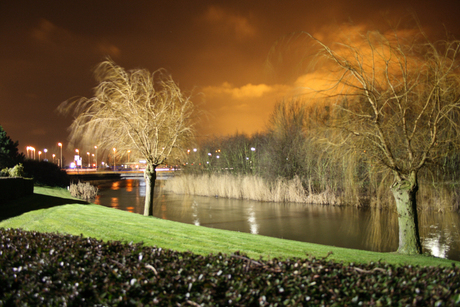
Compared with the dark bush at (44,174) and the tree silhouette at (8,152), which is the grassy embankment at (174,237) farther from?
the dark bush at (44,174)

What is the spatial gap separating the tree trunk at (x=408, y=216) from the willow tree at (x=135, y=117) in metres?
8.42

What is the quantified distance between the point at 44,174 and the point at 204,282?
1294 inches

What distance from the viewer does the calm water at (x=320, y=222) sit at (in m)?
13.2

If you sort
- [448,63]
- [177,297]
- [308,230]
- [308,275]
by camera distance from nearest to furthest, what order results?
1. [177,297]
2. [308,275]
3. [448,63]
4. [308,230]

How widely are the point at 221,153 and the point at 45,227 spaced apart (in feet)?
92.2

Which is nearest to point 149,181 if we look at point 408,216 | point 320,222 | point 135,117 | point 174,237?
point 135,117

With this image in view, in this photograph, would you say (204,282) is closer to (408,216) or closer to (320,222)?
(408,216)

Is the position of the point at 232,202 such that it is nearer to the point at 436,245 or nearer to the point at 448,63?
the point at 436,245

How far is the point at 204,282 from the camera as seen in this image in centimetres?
354

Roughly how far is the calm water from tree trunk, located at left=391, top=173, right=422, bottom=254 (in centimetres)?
333

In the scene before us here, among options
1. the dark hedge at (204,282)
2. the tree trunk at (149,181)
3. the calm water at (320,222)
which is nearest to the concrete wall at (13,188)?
the tree trunk at (149,181)

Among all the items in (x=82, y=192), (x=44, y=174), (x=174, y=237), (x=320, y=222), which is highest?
(x=44, y=174)

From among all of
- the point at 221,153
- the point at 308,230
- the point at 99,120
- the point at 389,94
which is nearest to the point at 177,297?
the point at 389,94

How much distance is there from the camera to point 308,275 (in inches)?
147
